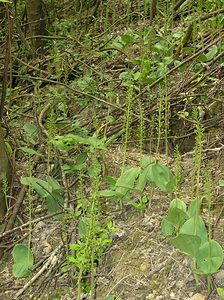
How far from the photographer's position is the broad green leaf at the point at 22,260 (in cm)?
189

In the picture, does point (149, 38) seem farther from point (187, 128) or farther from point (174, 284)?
point (174, 284)

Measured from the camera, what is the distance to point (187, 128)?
273 centimetres

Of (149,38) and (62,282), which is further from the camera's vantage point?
(149,38)

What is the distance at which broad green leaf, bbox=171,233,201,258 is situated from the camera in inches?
58.6

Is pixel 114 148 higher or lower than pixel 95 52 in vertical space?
lower

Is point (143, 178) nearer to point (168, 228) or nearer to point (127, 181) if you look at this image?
point (127, 181)

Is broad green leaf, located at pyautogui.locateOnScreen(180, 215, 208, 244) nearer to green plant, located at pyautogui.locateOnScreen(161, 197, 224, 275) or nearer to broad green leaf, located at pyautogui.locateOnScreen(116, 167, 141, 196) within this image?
green plant, located at pyautogui.locateOnScreen(161, 197, 224, 275)

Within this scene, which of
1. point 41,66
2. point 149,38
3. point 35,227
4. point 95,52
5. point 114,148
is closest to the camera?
point 35,227

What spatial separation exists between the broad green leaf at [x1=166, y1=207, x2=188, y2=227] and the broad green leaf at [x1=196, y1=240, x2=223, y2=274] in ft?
0.42

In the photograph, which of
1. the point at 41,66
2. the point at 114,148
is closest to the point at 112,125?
the point at 114,148

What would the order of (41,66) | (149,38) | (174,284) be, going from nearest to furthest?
(174,284), (149,38), (41,66)

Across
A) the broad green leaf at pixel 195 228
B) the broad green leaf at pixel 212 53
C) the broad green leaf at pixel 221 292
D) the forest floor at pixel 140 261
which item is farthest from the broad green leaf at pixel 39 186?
the broad green leaf at pixel 212 53

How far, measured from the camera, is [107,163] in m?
2.50

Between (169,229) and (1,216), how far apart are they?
2.88 feet
